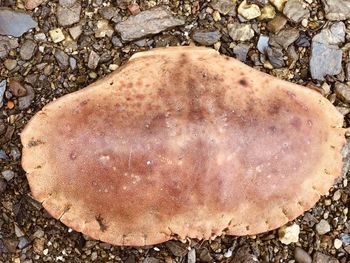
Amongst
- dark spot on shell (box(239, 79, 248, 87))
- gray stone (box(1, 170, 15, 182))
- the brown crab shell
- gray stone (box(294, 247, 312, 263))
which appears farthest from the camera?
gray stone (box(294, 247, 312, 263))

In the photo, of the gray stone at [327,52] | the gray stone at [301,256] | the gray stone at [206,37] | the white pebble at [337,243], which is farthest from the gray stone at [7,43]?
the white pebble at [337,243]

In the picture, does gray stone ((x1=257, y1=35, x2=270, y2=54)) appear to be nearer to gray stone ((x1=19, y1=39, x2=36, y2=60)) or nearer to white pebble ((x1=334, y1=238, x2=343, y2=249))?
white pebble ((x1=334, y1=238, x2=343, y2=249))

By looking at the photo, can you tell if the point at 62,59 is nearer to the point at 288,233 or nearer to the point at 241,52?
the point at 241,52

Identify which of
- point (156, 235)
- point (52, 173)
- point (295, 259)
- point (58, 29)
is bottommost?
point (295, 259)

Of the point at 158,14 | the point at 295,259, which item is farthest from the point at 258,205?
the point at 158,14

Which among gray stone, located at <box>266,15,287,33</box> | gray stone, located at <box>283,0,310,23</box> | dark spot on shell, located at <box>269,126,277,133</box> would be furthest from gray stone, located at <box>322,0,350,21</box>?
dark spot on shell, located at <box>269,126,277,133</box>

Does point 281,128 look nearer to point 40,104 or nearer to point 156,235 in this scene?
point 156,235
